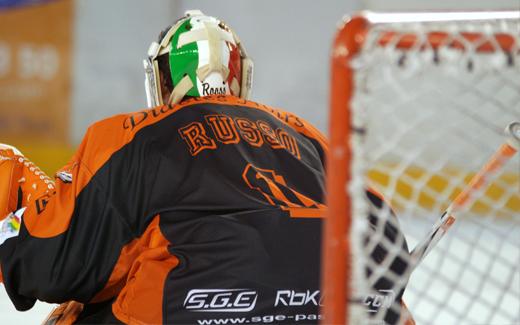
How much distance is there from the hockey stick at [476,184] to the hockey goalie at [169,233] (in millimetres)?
260

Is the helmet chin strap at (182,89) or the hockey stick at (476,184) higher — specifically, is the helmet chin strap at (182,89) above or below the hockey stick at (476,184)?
above

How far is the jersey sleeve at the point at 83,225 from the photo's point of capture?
176 cm

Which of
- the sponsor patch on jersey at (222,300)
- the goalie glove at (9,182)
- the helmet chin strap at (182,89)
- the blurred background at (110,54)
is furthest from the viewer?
the blurred background at (110,54)

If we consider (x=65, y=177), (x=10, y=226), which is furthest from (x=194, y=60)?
(x=10, y=226)

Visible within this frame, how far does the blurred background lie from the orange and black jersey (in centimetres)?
415

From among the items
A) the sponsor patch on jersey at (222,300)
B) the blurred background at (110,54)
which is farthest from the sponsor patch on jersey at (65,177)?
the blurred background at (110,54)

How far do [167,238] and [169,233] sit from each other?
0.4 inches

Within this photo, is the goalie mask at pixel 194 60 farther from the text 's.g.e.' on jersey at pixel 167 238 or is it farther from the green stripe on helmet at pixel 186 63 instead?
the text 's.g.e.' on jersey at pixel 167 238

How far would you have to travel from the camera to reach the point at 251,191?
1821mm

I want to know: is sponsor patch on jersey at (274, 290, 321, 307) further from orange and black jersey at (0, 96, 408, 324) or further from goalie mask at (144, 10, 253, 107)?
goalie mask at (144, 10, 253, 107)

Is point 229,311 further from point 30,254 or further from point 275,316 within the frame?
point 30,254

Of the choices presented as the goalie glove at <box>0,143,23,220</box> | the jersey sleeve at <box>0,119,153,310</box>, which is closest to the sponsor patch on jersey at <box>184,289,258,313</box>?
the jersey sleeve at <box>0,119,153,310</box>

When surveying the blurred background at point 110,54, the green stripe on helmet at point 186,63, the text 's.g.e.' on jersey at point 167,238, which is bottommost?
the blurred background at point 110,54

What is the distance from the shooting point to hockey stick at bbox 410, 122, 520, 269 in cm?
181
